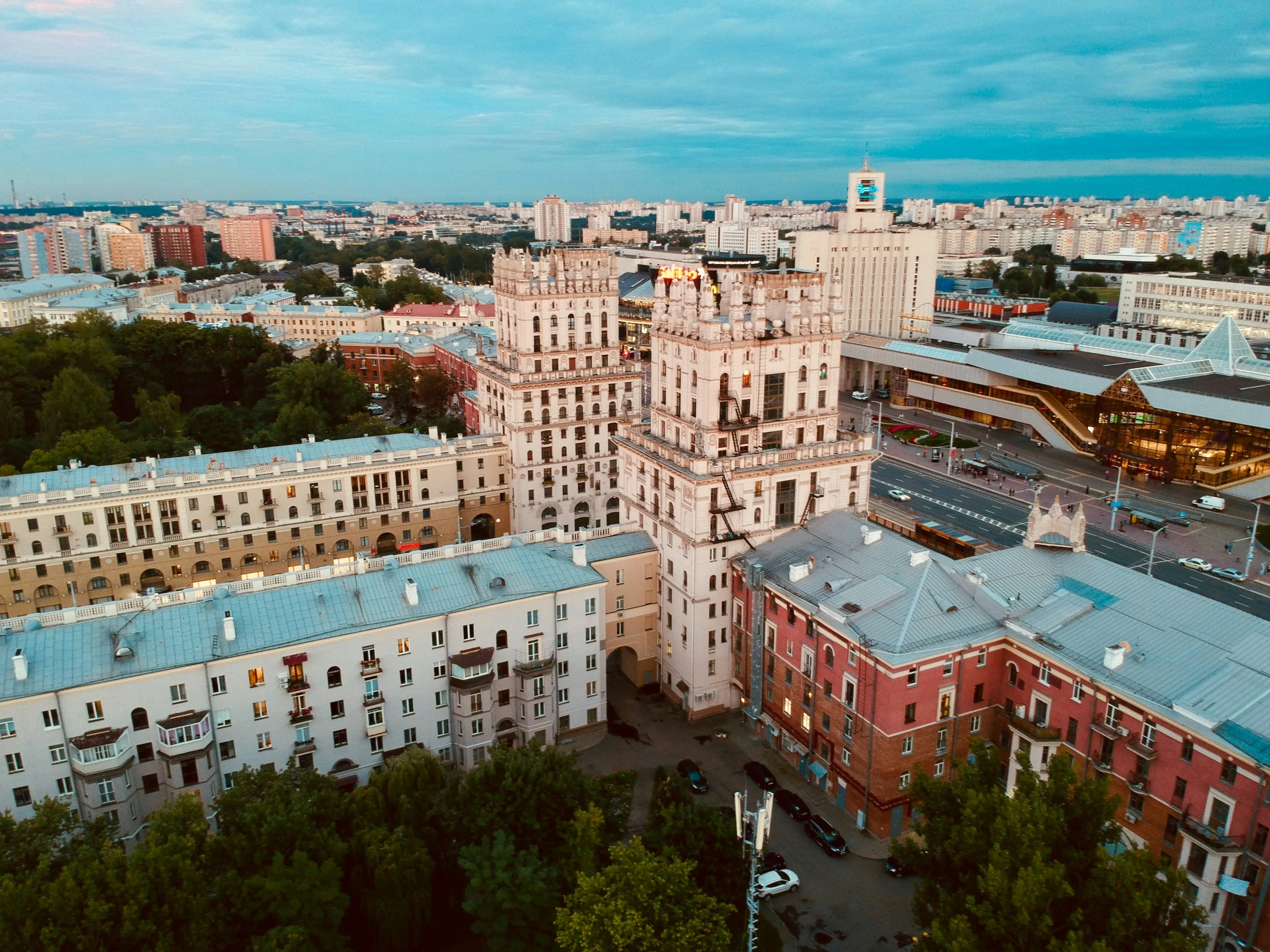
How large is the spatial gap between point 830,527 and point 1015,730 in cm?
1911

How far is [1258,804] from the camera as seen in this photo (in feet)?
123

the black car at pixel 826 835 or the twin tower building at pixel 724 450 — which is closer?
the black car at pixel 826 835

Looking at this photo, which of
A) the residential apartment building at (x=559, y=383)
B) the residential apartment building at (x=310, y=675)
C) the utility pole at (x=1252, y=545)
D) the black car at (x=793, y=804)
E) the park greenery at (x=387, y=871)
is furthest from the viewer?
the residential apartment building at (x=559, y=383)

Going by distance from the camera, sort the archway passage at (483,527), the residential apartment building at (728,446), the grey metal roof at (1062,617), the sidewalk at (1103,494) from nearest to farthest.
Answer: the grey metal roof at (1062,617) < the residential apartment building at (728,446) < the sidewalk at (1103,494) < the archway passage at (483,527)

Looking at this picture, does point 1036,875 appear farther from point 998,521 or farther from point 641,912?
point 998,521

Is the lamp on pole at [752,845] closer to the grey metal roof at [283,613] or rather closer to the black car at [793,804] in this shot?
the black car at [793,804]

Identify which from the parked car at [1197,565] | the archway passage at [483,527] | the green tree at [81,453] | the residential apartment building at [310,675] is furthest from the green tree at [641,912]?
the green tree at [81,453]

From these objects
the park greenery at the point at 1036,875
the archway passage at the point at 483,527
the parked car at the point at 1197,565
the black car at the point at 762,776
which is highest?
the park greenery at the point at 1036,875

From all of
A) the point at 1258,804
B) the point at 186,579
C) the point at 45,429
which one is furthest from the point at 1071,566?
the point at 45,429

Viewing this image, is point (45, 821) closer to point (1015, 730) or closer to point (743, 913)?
point (743, 913)

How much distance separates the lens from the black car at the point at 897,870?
48.9 meters

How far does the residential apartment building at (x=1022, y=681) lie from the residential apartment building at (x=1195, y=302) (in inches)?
5143

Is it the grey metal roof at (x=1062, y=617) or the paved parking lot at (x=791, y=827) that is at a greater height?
the grey metal roof at (x=1062, y=617)

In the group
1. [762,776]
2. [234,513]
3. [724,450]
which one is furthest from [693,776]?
[234,513]
